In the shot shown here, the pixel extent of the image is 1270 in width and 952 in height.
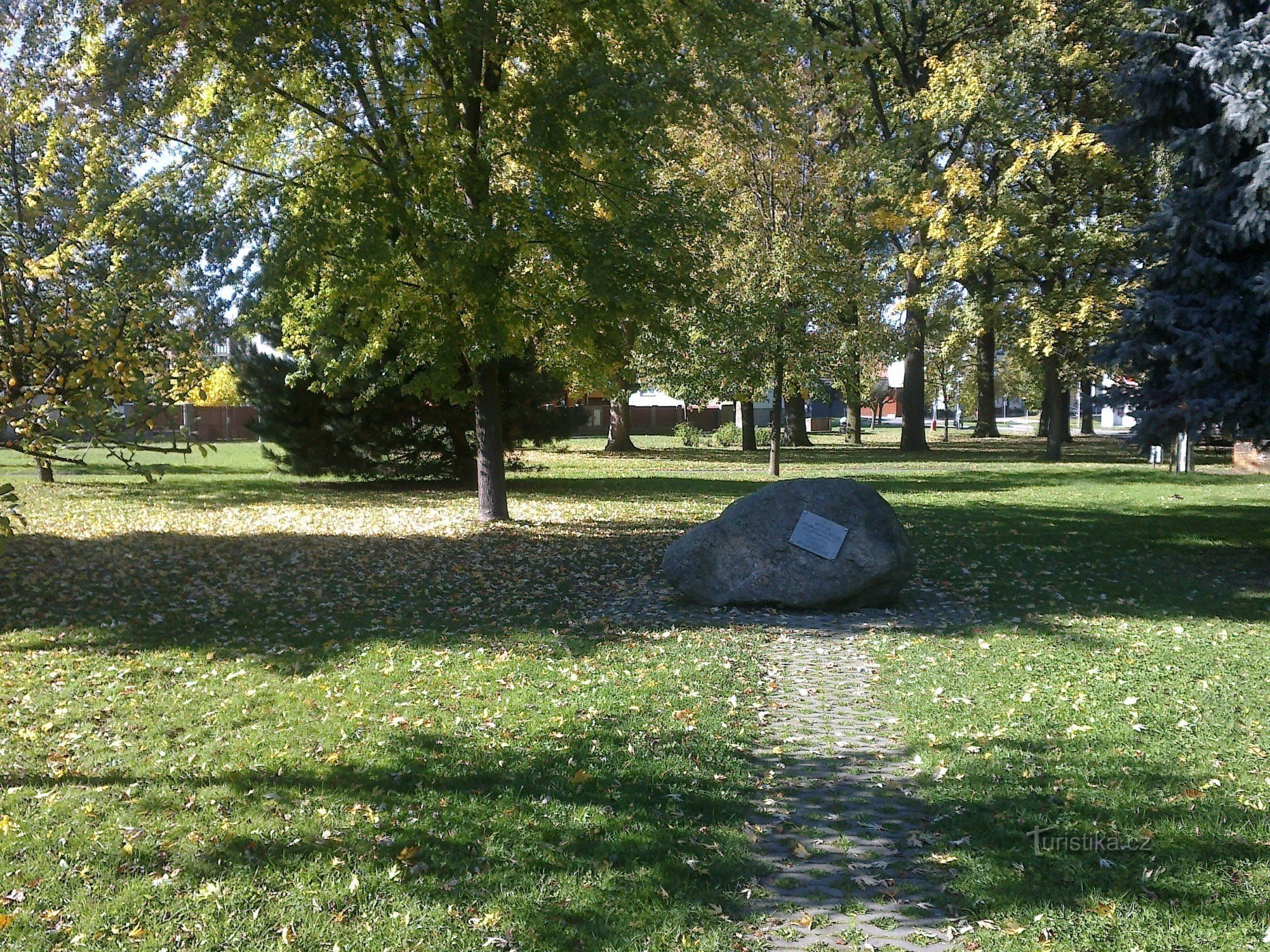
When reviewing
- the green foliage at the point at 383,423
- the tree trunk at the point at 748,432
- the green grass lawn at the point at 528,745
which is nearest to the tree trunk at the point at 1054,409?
the tree trunk at the point at 748,432

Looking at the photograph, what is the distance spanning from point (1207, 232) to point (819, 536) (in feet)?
19.2

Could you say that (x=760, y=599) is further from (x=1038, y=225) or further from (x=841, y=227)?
(x=1038, y=225)

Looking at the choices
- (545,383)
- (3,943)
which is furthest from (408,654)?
(545,383)

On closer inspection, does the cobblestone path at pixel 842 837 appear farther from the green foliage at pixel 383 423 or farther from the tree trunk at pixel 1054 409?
the tree trunk at pixel 1054 409

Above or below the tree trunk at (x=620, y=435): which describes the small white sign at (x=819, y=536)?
below

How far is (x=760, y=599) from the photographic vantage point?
391 inches

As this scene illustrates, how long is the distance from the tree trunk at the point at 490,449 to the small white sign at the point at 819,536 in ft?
22.0

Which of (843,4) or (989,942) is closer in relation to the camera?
(989,942)

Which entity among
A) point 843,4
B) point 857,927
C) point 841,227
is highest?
point 843,4

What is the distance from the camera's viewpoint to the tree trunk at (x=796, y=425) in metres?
40.4

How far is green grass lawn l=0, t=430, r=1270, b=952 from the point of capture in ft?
12.4

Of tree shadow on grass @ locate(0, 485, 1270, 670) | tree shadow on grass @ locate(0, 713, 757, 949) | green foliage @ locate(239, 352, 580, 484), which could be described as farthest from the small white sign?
green foliage @ locate(239, 352, 580, 484)

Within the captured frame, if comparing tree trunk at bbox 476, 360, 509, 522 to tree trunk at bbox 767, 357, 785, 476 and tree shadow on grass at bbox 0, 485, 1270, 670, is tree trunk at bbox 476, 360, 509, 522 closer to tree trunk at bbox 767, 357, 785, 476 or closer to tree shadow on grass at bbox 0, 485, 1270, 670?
tree shadow on grass at bbox 0, 485, 1270, 670

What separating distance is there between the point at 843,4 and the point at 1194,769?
2694cm
